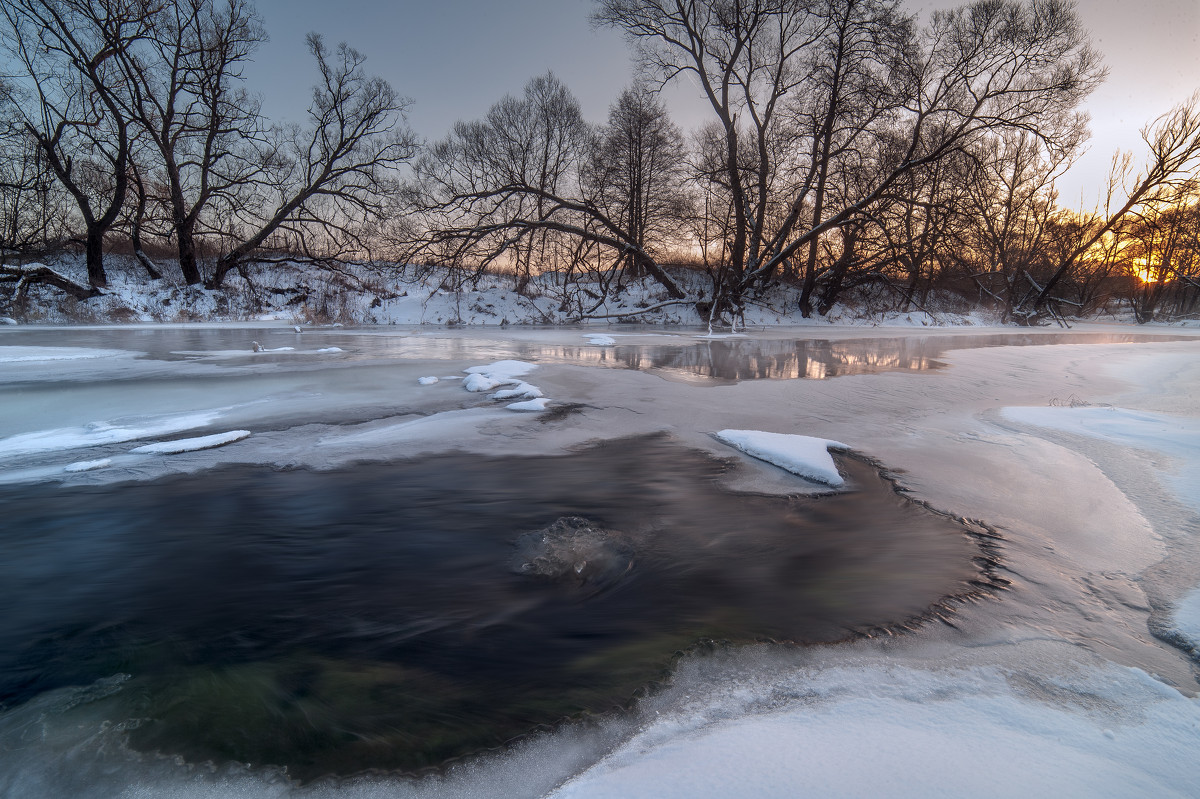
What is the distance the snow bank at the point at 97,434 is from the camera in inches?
155

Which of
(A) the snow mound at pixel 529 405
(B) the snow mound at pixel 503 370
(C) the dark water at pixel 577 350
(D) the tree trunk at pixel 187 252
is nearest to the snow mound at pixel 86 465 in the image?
(A) the snow mound at pixel 529 405

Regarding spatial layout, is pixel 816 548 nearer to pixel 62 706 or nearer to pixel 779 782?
pixel 779 782

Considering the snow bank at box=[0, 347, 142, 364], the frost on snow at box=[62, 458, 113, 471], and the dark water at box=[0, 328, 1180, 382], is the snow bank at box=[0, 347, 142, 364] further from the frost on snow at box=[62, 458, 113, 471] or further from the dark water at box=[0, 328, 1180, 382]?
the frost on snow at box=[62, 458, 113, 471]

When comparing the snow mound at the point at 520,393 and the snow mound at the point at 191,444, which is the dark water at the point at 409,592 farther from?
the snow mound at the point at 520,393

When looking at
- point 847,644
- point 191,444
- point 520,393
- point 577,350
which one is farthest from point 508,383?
point 847,644

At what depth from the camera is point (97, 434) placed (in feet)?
13.8

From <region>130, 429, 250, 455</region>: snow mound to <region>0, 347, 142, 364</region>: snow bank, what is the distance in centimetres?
582

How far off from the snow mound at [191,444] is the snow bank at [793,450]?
367cm

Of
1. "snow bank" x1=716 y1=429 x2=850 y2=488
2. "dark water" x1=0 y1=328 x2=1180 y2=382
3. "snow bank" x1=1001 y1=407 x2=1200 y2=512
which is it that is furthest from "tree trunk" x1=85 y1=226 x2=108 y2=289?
"snow bank" x1=1001 y1=407 x2=1200 y2=512

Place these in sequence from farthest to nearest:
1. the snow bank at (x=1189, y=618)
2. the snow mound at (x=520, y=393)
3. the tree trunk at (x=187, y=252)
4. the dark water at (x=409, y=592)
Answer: the tree trunk at (x=187, y=252), the snow mound at (x=520, y=393), the snow bank at (x=1189, y=618), the dark water at (x=409, y=592)

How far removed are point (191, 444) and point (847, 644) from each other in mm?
4312

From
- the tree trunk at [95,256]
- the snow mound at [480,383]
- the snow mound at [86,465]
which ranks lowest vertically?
the snow mound at [86,465]

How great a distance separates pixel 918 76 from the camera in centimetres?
1523

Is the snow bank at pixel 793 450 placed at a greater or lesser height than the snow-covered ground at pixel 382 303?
lesser
